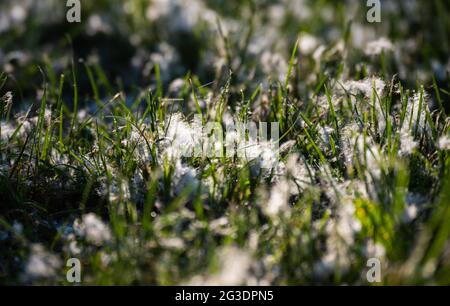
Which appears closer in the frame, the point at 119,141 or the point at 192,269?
the point at 192,269

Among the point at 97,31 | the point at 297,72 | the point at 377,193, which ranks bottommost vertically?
the point at 377,193

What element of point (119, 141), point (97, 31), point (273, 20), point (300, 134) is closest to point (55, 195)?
point (119, 141)

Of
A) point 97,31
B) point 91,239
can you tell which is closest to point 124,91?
point 97,31

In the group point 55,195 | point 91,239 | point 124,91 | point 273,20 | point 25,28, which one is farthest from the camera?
point 273,20

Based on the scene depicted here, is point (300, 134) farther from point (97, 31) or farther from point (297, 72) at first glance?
point (97, 31)

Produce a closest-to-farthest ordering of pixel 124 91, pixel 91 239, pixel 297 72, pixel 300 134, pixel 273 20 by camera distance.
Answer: pixel 91 239 → pixel 300 134 → pixel 297 72 → pixel 124 91 → pixel 273 20
